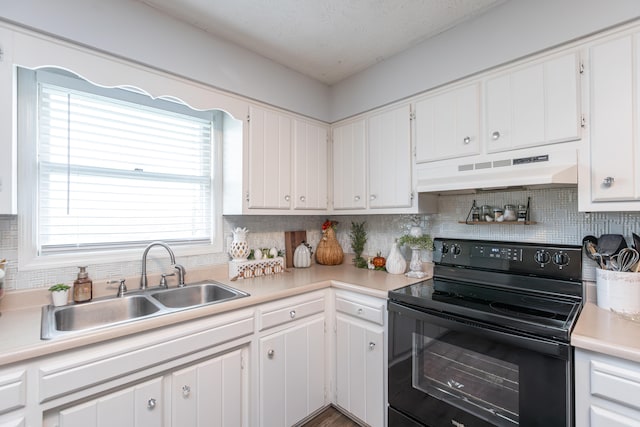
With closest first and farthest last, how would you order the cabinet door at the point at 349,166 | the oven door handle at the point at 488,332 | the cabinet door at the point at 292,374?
the oven door handle at the point at 488,332, the cabinet door at the point at 292,374, the cabinet door at the point at 349,166

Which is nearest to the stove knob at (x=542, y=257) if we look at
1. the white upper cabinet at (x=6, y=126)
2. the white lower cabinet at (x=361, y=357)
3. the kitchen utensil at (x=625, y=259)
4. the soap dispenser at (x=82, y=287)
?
the kitchen utensil at (x=625, y=259)

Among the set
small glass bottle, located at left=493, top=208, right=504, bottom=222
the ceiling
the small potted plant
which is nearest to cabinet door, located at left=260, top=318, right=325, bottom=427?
the small potted plant

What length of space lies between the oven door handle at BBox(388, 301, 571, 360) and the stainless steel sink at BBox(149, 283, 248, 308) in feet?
2.98

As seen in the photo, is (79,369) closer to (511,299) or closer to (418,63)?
(511,299)

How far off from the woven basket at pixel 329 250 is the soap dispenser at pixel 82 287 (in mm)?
1615

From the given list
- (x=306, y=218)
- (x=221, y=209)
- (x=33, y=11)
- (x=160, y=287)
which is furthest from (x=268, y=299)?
(x=33, y=11)

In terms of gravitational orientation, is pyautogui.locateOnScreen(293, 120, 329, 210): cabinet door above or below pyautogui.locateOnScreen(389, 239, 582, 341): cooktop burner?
above

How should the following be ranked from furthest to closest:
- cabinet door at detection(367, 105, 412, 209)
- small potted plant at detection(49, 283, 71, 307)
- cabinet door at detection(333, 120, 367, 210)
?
cabinet door at detection(333, 120, 367, 210) → cabinet door at detection(367, 105, 412, 209) → small potted plant at detection(49, 283, 71, 307)

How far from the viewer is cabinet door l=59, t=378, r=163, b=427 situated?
3.69ft

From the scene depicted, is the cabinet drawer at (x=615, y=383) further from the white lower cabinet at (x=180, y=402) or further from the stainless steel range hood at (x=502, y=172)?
the white lower cabinet at (x=180, y=402)

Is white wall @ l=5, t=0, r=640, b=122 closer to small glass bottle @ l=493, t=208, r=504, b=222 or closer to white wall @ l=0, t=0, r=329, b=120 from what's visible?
white wall @ l=0, t=0, r=329, b=120

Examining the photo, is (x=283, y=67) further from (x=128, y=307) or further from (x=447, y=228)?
(x=128, y=307)

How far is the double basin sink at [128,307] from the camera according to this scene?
4.48 ft

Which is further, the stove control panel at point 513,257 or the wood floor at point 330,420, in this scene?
the wood floor at point 330,420
